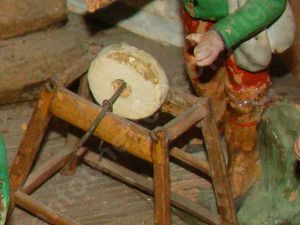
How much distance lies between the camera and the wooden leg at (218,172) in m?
2.40

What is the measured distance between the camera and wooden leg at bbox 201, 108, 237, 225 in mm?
2396

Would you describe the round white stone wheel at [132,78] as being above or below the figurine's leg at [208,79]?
above

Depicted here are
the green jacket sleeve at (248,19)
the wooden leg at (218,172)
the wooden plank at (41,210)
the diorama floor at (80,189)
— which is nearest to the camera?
the green jacket sleeve at (248,19)

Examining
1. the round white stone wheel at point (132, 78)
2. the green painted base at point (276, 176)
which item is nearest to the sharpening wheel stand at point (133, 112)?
the round white stone wheel at point (132, 78)

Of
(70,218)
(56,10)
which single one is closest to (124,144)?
(70,218)

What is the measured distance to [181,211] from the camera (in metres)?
2.73

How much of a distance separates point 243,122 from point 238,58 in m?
0.21

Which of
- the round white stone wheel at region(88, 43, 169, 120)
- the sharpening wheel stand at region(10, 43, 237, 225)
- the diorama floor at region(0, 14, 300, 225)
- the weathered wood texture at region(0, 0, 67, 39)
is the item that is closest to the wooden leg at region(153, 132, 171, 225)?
the sharpening wheel stand at region(10, 43, 237, 225)

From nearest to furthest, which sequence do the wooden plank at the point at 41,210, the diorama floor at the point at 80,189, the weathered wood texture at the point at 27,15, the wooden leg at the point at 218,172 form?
the wooden leg at the point at 218,172 < the wooden plank at the point at 41,210 < the diorama floor at the point at 80,189 < the weathered wood texture at the point at 27,15

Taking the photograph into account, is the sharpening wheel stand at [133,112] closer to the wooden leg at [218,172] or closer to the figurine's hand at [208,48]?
the wooden leg at [218,172]

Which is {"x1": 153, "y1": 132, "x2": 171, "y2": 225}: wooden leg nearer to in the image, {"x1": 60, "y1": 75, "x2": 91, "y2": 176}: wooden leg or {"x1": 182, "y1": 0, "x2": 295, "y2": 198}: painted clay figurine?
Result: {"x1": 182, "y1": 0, "x2": 295, "y2": 198}: painted clay figurine

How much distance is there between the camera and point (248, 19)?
7.37 ft

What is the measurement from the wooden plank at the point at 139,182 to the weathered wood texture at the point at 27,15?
1.83ft

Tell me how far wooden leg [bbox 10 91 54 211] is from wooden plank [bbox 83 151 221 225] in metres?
0.24
